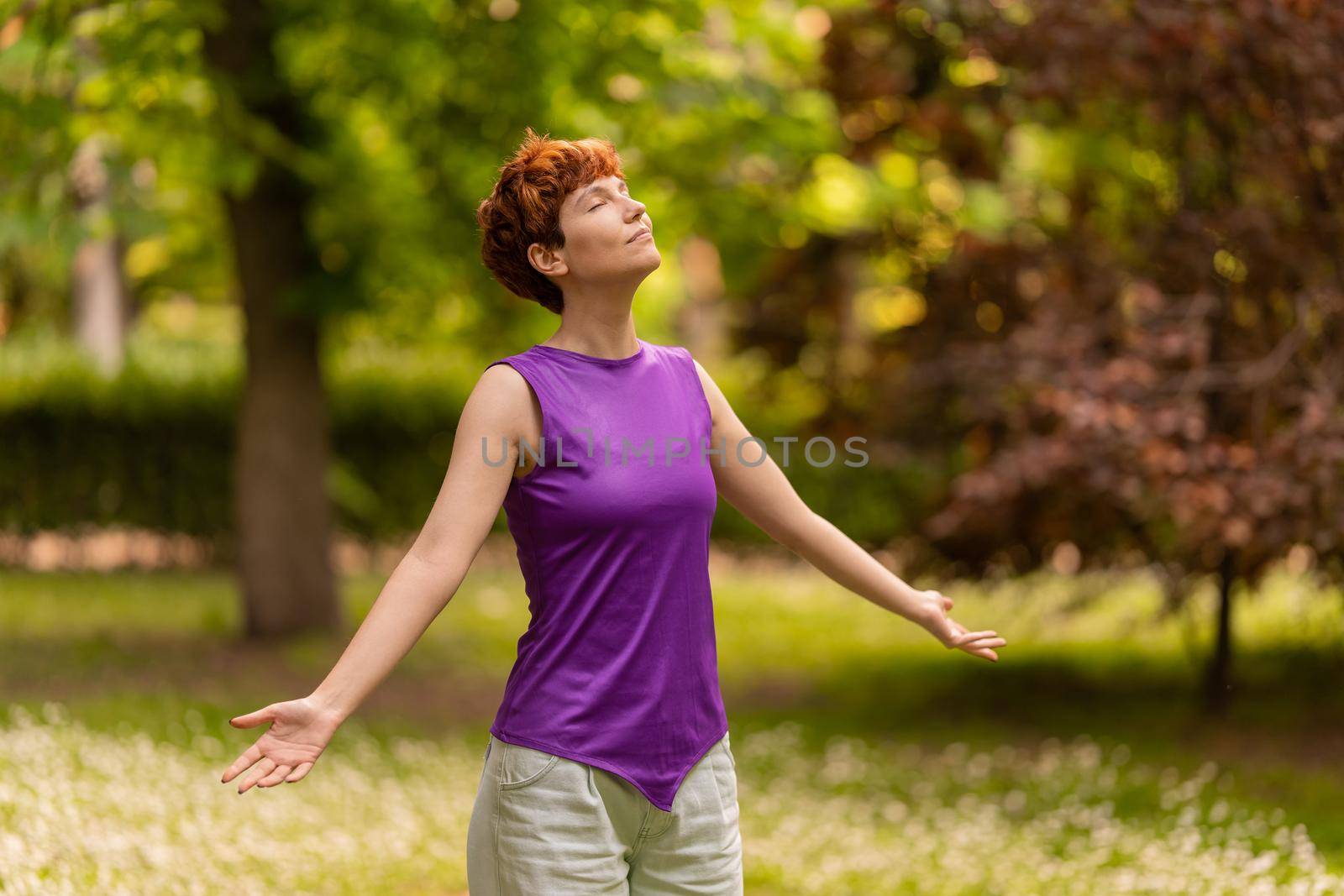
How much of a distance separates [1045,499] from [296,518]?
516 centimetres

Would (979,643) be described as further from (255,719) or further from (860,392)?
(860,392)

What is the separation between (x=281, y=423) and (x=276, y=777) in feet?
25.5

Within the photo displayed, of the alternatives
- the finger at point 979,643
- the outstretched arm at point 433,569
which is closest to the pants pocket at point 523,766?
the outstretched arm at point 433,569

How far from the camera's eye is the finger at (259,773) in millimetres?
2211

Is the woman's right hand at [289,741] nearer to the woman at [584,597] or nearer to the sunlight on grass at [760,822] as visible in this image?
the woman at [584,597]

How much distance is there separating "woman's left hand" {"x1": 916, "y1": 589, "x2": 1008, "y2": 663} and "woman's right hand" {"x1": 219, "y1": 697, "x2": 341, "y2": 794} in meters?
1.26

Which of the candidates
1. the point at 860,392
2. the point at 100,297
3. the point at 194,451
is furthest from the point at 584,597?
the point at 100,297

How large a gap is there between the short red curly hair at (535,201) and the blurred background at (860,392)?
3.33 metres

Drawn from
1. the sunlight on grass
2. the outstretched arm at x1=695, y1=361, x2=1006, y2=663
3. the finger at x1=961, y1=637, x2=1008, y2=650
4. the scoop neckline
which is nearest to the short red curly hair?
the scoop neckline

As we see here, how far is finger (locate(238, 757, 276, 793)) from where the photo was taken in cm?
221

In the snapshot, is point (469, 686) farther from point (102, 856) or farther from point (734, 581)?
point (734, 581)

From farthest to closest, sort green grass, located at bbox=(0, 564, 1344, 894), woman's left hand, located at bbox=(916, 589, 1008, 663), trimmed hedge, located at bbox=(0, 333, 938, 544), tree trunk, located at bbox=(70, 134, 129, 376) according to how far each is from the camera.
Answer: tree trunk, located at bbox=(70, 134, 129, 376), trimmed hedge, located at bbox=(0, 333, 938, 544), green grass, located at bbox=(0, 564, 1344, 894), woman's left hand, located at bbox=(916, 589, 1008, 663)

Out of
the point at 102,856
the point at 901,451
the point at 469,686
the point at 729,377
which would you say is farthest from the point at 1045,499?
the point at 729,377

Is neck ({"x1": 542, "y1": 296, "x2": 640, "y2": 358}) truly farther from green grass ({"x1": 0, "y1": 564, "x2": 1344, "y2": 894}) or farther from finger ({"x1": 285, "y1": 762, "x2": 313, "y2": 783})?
green grass ({"x1": 0, "y1": 564, "x2": 1344, "y2": 894})
